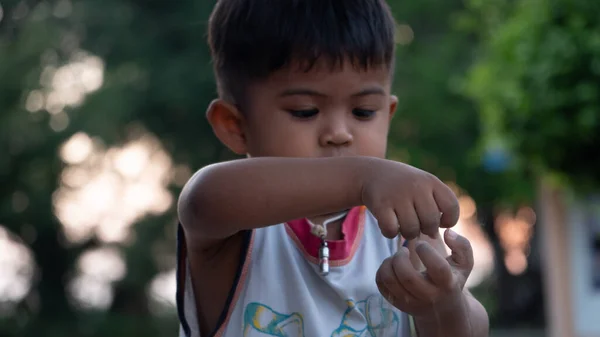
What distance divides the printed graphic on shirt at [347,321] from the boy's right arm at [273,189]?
32 cm

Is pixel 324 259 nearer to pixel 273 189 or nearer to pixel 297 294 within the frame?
pixel 297 294

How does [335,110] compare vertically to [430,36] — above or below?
below

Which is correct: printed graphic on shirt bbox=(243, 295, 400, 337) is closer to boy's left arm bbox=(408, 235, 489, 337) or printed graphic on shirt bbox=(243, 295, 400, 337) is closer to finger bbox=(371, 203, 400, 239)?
boy's left arm bbox=(408, 235, 489, 337)

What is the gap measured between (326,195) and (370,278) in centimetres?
45

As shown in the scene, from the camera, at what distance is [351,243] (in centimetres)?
178

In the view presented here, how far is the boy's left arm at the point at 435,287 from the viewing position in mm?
1405

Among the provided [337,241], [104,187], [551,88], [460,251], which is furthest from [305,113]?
[104,187]

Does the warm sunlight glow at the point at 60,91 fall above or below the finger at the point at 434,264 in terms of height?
above

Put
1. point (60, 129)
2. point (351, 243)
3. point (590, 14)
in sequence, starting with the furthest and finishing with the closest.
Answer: point (60, 129)
point (590, 14)
point (351, 243)

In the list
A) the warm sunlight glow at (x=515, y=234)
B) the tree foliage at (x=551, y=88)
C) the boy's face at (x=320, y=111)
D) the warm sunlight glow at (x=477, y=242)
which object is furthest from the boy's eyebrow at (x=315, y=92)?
the warm sunlight glow at (x=515, y=234)

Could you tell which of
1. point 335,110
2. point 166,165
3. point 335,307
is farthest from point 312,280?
point 166,165

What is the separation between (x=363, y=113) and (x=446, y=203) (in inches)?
17.7

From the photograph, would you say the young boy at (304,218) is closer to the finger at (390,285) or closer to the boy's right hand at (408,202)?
the finger at (390,285)

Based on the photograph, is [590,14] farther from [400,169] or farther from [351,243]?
[400,169]
